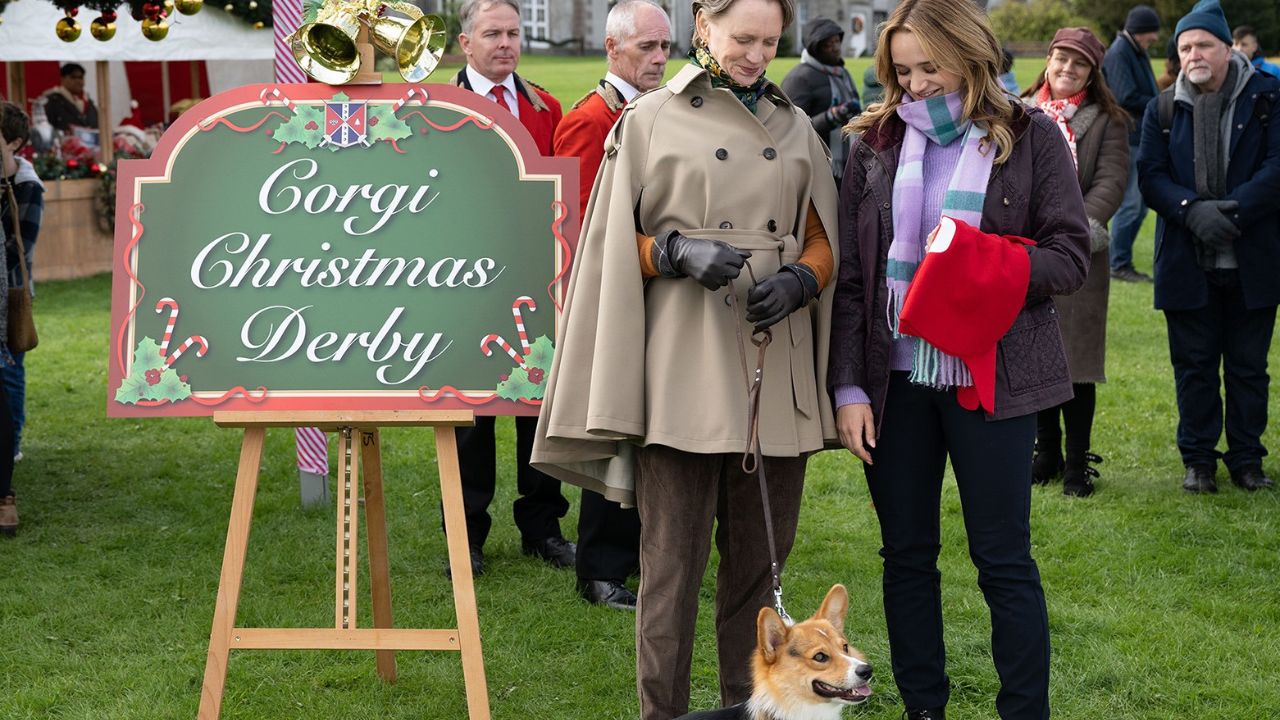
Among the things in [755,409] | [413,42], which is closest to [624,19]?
[413,42]

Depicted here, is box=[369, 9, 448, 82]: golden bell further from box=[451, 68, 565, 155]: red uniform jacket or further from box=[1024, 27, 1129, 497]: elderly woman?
box=[1024, 27, 1129, 497]: elderly woman

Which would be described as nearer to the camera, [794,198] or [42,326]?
[794,198]

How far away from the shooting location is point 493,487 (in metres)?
5.00

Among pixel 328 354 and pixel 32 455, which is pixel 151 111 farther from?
pixel 328 354

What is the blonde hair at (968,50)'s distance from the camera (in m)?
3.00

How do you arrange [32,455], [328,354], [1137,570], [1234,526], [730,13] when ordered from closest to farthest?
[730,13], [328,354], [1137,570], [1234,526], [32,455]

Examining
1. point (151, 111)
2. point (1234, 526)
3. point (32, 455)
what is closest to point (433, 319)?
point (1234, 526)

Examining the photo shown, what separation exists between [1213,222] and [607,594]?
3.00 m

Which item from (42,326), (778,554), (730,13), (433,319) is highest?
(730,13)

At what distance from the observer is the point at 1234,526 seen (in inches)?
215

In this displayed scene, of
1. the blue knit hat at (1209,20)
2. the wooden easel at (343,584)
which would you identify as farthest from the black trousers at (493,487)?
the blue knit hat at (1209,20)

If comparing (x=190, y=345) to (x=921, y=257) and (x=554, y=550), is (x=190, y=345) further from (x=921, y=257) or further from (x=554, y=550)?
(x=554, y=550)

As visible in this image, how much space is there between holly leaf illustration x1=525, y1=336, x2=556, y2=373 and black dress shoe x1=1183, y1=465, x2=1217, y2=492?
371 cm

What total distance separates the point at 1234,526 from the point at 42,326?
8563mm
